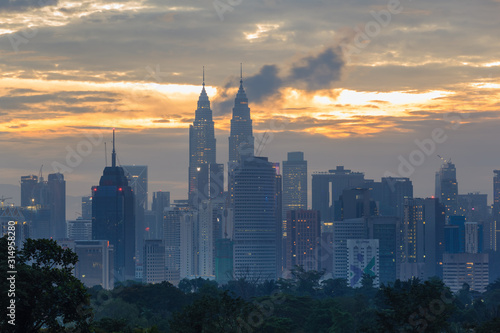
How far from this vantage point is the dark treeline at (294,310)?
47625mm

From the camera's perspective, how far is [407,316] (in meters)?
46.8

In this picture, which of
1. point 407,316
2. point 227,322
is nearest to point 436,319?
point 407,316

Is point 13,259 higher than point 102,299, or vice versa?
point 13,259

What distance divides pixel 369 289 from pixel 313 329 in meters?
79.5

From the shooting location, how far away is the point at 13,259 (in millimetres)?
35375

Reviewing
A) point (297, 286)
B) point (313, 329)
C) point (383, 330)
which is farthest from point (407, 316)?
point (297, 286)

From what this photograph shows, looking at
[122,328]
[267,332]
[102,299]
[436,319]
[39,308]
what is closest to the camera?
[39,308]

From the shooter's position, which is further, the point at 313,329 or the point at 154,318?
the point at 154,318

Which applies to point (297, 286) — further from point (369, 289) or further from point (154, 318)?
point (154, 318)

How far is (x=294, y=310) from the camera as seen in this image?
323 ft

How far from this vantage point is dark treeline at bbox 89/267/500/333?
47.6 metres

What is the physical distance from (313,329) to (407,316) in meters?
41.8

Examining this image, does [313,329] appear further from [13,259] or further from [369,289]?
[369,289]

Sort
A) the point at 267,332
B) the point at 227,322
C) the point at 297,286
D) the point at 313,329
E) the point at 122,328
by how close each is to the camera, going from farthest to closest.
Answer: the point at 297,286, the point at 313,329, the point at 267,332, the point at 122,328, the point at 227,322
